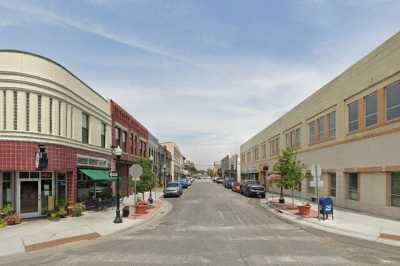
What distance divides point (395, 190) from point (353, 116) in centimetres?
752

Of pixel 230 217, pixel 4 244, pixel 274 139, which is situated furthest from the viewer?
pixel 274 139

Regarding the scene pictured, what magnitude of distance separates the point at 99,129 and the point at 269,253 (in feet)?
72.6

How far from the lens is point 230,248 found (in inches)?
558

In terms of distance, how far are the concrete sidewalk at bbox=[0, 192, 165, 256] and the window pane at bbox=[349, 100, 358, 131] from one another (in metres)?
15.7

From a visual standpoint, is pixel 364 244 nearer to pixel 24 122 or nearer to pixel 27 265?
pixel 27 265

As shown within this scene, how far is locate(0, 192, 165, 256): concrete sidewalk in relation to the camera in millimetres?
15109

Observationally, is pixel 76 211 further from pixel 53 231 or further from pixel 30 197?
pixel 53 231

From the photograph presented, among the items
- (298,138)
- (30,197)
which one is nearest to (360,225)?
(30,197)

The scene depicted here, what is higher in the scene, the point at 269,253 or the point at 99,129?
the point at 99,129

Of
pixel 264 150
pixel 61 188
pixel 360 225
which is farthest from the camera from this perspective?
pixel 264 150

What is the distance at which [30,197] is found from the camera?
73.2ft

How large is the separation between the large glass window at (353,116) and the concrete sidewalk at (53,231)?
1566cm

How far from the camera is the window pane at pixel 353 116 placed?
28.6m

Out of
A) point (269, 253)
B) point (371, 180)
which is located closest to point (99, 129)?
point (371, 180)
